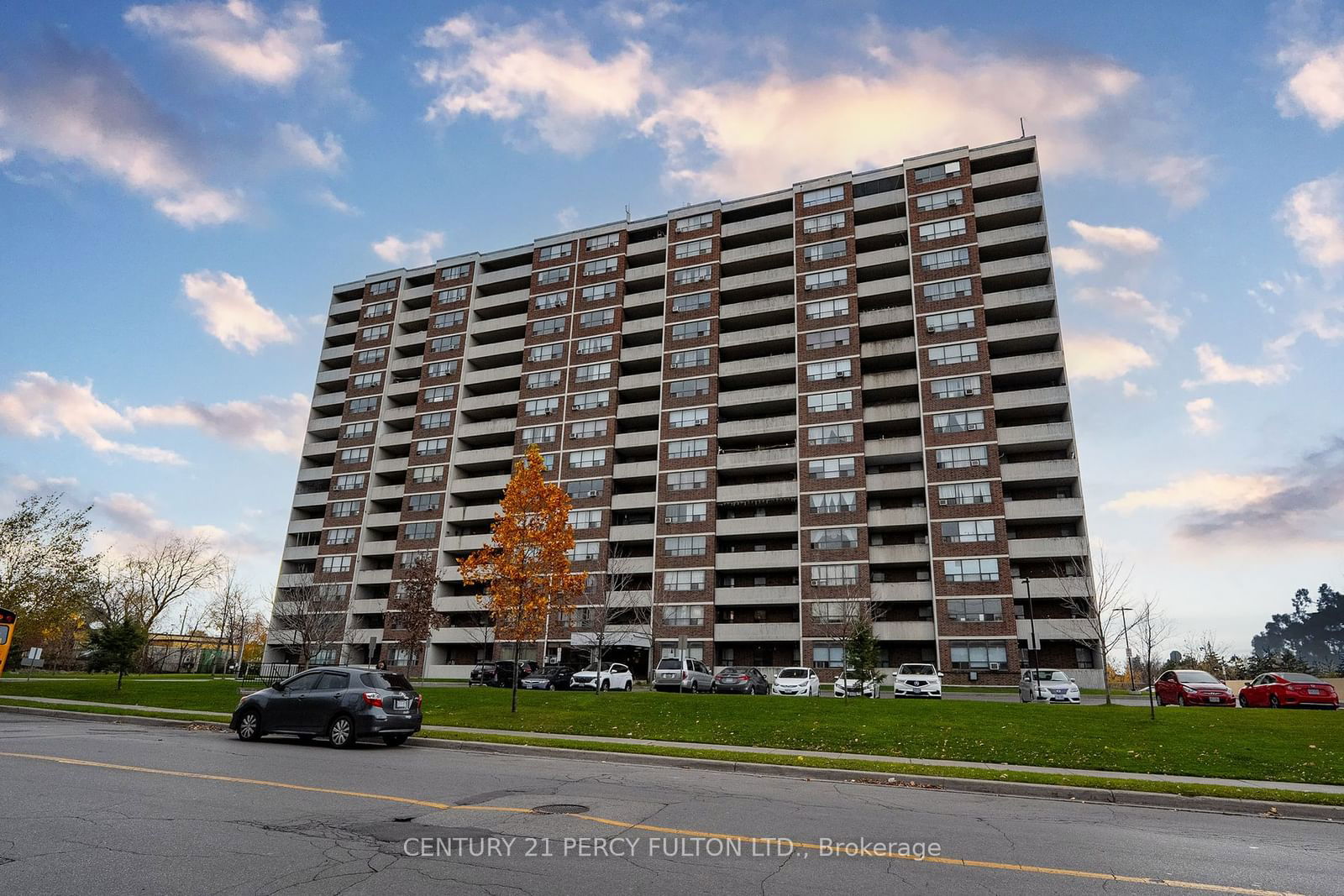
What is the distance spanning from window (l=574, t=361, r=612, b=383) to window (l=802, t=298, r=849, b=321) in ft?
58.9

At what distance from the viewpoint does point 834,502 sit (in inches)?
2195

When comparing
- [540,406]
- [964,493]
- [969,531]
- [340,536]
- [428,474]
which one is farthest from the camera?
[340,536]

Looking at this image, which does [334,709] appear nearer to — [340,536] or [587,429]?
[587,429]

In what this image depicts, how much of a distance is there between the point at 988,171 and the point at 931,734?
5613 cm

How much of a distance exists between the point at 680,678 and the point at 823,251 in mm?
39675

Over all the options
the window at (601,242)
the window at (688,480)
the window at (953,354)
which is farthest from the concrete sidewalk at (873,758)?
the window at (601,242)

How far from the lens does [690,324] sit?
6544 cm

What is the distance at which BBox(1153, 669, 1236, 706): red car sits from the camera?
29578mm

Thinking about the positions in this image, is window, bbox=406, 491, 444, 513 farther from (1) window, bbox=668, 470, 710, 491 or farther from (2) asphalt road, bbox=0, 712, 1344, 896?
(2) asphalt road, bbox=0, 712, 1344, 896

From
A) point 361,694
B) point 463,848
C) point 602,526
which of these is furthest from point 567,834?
point 602,526

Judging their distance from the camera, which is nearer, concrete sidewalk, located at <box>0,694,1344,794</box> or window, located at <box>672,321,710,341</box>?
concrete sidewalk, located at <box>0,694,1344,794</box>

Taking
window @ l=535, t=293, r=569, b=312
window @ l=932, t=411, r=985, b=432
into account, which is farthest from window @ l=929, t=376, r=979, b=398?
window @ l=535, t=293, r=569, b=312

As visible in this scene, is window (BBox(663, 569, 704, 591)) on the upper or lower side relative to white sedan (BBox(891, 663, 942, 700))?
upper

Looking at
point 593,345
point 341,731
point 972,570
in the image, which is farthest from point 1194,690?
point 593,345
